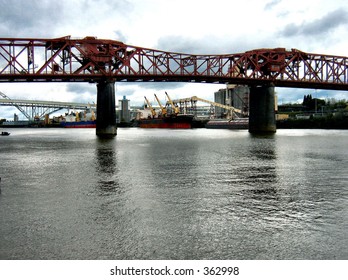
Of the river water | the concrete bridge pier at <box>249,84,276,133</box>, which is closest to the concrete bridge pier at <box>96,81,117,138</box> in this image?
the concrete bridge pier at <box>249,84,276,133</box>

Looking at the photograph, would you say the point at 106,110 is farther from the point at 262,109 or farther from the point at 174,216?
the point at 174,216

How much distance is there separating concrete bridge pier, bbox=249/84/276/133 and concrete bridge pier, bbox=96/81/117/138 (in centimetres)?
4304

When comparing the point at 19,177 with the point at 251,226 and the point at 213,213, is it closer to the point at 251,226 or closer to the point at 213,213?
the point at 213,213

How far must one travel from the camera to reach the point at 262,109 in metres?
110

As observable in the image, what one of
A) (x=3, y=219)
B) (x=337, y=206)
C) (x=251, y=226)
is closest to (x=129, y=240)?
(x=251, y=226)

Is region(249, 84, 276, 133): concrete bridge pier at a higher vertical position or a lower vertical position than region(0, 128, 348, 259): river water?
higher

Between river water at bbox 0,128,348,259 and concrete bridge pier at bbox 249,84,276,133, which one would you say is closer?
river water at bbox 0,128,348,259

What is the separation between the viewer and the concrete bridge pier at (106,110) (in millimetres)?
93062

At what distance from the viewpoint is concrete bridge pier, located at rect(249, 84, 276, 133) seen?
359ft

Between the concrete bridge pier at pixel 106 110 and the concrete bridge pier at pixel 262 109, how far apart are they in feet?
141

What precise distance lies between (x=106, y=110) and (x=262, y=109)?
46951mm

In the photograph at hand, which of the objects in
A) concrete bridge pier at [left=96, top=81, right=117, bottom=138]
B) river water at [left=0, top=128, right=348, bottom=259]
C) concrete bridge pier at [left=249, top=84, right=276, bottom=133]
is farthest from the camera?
concrete bridge pier at [left=249, top=84, right=276, bottom=133]

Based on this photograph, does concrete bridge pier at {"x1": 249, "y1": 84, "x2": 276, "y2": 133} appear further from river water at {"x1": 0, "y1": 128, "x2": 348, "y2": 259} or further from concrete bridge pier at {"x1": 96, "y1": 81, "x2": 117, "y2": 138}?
river water at {"x1": 0, "y1": 128, "x2": 348, "y2": 259}

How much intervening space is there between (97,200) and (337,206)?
388 inches
